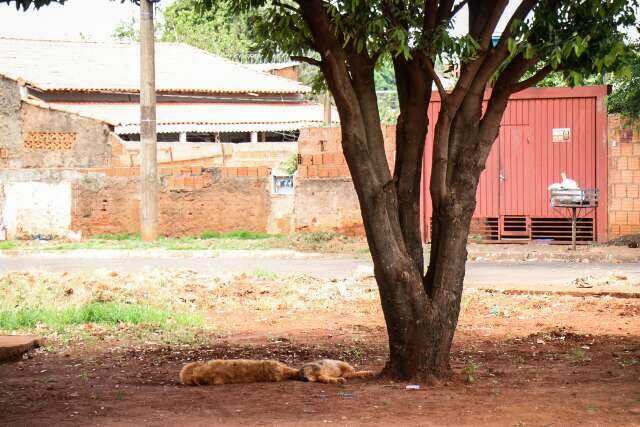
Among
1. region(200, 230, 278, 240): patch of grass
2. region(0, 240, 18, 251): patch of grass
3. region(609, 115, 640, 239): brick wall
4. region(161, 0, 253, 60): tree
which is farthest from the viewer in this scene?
region(161, 0, 253, 60): tree

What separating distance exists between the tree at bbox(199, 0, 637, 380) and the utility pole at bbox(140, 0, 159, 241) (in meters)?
15.3

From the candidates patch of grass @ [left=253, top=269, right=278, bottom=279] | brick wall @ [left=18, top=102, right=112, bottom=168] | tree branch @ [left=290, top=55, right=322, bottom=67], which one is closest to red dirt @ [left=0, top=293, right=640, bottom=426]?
tree branch @ [left=290, top=55, right=322, bottom=67]

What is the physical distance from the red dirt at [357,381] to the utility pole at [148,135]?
1152 centimetres

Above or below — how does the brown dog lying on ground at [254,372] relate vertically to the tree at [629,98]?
below

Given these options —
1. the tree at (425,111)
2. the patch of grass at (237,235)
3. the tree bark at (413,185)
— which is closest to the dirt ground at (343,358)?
the tree bark at (413,185)

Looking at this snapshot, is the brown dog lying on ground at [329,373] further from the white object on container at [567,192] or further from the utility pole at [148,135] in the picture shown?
the utility pole at [148,135]

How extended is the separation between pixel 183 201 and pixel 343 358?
51.6 ft

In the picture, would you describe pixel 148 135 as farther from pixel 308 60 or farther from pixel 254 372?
pixel 254 372

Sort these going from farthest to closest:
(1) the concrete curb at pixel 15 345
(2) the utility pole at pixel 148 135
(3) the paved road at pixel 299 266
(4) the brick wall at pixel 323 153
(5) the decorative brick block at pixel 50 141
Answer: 1. (5) the decorative brick block at pixel 50 141
2. (2) the utility pole at pixel 148 135
3. (4) the brick wall at pixel 323 153
4. (3) the paved road at pixel 299 266
5. (1) the concrete curb at pixel 15 345

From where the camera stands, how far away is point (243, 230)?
80.8ft

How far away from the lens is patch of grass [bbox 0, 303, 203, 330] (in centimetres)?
1152

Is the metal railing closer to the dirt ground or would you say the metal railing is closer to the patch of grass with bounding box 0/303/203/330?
the dirt ground

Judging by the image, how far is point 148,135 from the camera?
23.5 meters

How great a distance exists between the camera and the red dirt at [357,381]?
22.4 ft
